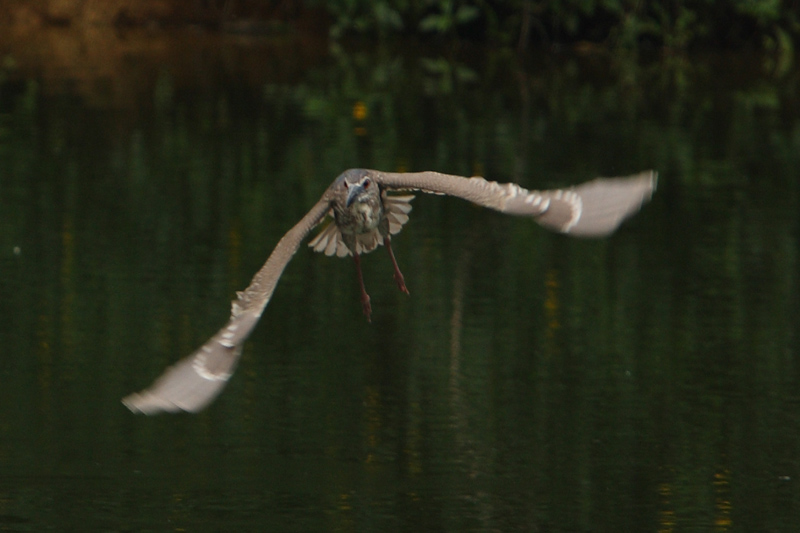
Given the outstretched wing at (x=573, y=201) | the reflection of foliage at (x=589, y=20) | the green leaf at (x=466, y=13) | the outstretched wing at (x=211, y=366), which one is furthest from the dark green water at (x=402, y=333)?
the reflection of foliage at (x=589, y=20)

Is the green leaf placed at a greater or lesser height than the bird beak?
greater

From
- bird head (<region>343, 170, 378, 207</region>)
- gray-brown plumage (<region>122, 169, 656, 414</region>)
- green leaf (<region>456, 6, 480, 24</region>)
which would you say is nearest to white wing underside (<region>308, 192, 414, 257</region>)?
gray-brown plumage (<region>122, 169, 656, 414</region>)

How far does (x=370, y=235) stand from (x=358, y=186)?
1.74 ft

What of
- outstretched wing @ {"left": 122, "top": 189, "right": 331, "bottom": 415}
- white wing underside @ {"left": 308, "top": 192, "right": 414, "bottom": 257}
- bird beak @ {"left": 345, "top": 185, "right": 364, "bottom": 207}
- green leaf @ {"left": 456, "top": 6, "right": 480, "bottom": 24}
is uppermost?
green leaf @ {"left": 456, "top": 6, "right": 480, "bottom": 24}

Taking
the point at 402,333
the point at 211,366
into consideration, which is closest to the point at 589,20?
the point at 402,333

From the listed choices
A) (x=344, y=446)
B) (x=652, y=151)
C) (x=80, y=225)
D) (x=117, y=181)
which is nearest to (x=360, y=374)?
(x=344, y=446)

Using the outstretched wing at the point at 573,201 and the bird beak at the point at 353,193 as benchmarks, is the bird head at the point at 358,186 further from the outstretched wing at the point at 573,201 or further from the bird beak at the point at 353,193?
the outstretched wing at the point at 573,201

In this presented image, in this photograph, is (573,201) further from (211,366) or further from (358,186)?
(211,366)

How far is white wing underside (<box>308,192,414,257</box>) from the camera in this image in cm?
823

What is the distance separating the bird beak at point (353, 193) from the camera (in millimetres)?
7688

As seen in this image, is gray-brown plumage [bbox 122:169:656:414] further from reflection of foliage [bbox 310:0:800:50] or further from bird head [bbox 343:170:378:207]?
reflection of foliage [bbox 310:0:800:50]

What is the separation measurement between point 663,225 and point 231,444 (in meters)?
5.92

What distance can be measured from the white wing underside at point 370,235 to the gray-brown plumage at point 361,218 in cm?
4

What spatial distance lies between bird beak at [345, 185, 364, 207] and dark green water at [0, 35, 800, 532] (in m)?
1.32
